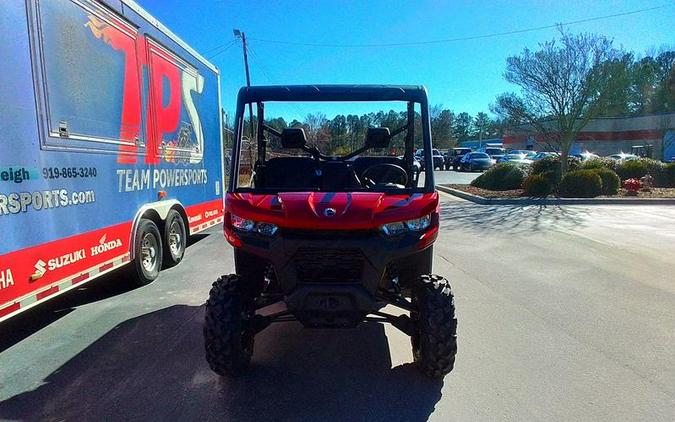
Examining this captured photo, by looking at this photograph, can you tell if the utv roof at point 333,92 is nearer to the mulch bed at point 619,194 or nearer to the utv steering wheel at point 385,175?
the utv steering wheel at point 385,175

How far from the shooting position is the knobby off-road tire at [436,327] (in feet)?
10.4

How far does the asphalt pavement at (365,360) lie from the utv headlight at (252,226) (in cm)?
120

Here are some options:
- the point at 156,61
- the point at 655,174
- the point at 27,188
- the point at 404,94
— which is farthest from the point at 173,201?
the point at 655,174

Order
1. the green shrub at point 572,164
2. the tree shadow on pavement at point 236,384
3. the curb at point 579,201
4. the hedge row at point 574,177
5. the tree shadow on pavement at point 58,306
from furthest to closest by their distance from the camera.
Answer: the green shrub at point 572,164
the hedge row at point 574,177
the curb at point 579,201
the tree shadow on pavement at point 58,306
the tree shadow on pavement at point 236,384

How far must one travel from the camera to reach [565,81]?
1759 centimetres

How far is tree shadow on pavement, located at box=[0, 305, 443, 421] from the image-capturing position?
3010 millimetres

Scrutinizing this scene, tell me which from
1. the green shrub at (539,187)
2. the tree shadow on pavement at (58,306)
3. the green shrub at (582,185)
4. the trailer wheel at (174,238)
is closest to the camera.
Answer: the tree shadow on pavement at (58,306)

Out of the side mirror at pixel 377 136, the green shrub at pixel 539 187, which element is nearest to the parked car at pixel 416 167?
the side mirror at pixel 377 136

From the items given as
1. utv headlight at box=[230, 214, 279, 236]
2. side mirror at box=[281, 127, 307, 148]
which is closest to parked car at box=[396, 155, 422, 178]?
side mirror at box=[281, 127, 307, 148]

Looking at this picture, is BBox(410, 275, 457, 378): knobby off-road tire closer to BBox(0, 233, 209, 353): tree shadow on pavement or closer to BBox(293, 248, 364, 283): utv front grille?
BBox(293, 248, 364, 283): utv front grille

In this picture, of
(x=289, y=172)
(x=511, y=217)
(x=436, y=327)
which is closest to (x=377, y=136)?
(x=289, y=172)

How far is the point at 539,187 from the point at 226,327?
50.7 feet

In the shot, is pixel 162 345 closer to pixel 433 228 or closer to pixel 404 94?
pixel 433 228

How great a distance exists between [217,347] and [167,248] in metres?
3.81
